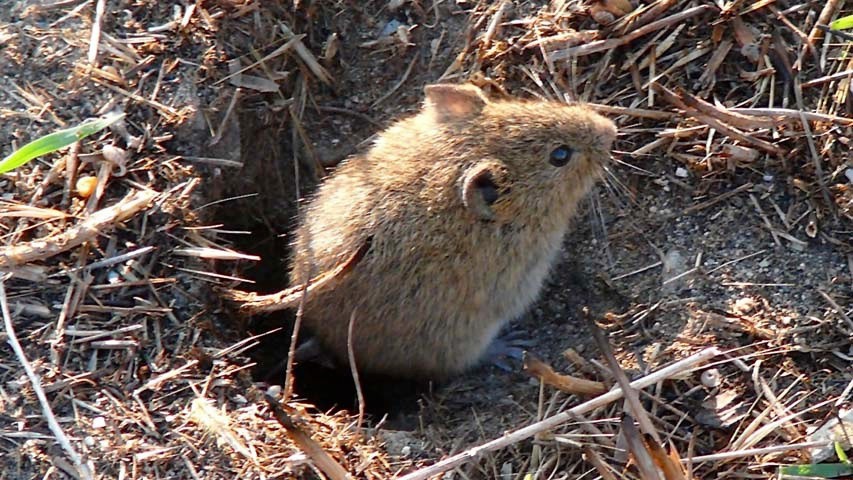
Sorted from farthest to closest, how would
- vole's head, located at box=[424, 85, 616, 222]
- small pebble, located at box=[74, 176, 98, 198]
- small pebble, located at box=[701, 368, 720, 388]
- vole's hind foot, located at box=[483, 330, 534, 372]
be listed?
vole's hind foot, located at box=[483, 330, 534, 372] < vole's head, located at box=[424, 85, 616, 222] < small pebble, located at box=[74, 176, 98, 198] < small pebble, located at box=[701, 368, 720, 388]

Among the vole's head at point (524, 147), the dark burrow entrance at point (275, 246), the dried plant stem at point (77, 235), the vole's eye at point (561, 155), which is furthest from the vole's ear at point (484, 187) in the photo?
the dried plant stem at point (77, 235)

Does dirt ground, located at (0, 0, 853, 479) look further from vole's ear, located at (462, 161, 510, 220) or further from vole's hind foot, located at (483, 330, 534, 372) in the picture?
vole's ear, located at (462, 161, 510, 220)

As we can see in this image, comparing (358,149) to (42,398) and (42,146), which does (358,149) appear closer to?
(42,146)

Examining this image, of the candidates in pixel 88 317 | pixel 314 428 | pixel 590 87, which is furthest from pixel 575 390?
pixel 88 317

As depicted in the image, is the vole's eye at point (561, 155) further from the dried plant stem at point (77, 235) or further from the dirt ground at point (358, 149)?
the dried plant stem at point (77, 235)

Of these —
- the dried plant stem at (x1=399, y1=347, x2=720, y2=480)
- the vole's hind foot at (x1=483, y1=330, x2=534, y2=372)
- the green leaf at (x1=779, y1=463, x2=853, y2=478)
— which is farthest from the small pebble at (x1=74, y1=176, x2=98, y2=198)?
the green leaf at (x1=779, y1=463, x2=853, y2=478)
